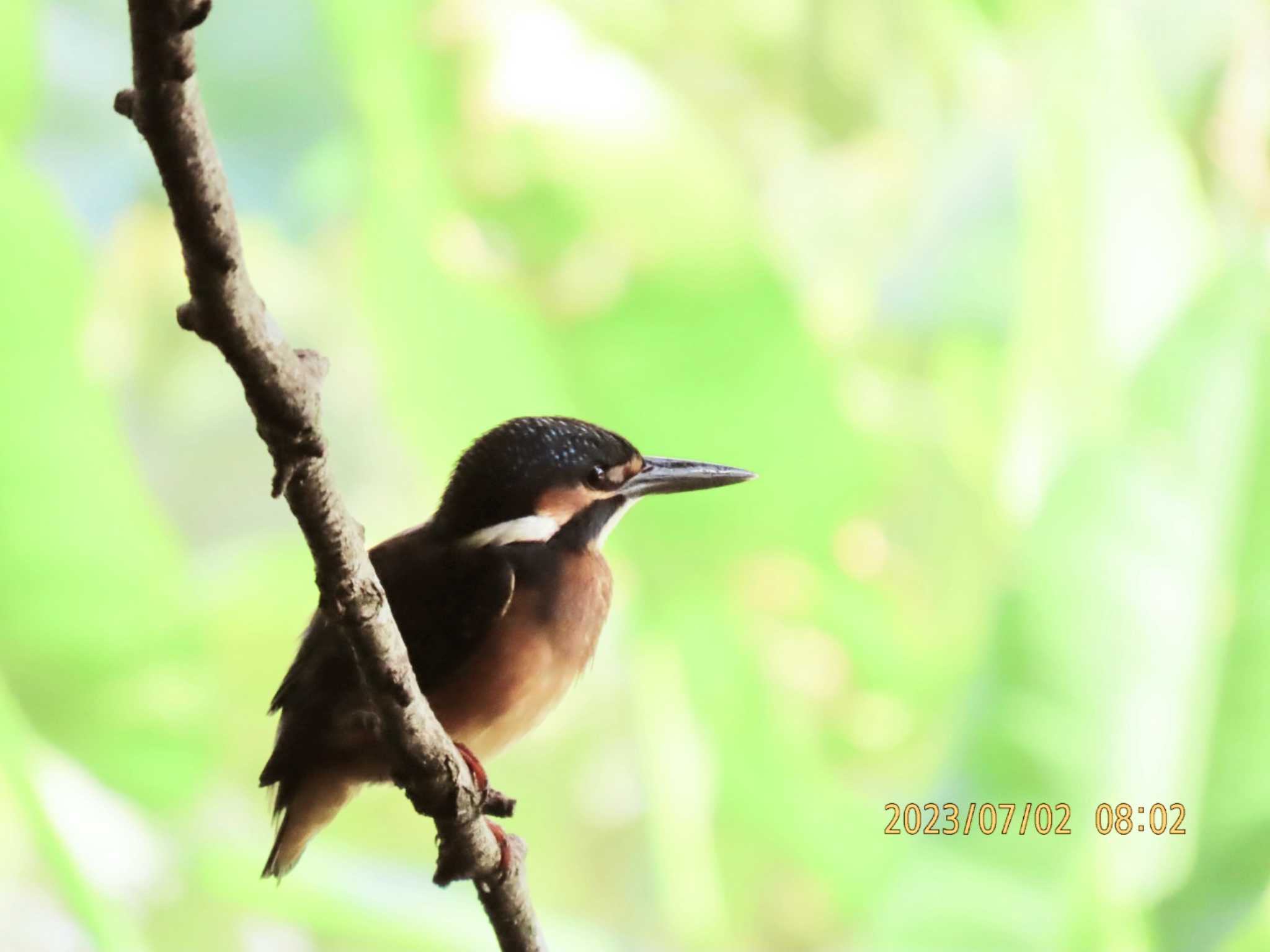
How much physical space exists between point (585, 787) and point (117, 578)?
0.61 metres

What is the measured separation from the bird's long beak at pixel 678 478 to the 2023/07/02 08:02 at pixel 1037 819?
587 millimetres

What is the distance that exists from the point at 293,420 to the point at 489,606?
1.07 feet

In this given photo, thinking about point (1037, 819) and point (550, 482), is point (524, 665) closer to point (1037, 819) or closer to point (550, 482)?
point (550, 482)

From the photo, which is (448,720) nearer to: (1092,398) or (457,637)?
(457,637)

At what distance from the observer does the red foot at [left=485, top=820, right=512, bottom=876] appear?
2.52ft

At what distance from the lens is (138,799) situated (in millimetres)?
1465

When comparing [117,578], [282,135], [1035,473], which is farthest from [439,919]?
[282,135]

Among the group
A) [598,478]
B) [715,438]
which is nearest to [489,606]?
[598,478]

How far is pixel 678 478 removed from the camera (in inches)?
35.6

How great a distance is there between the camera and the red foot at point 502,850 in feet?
2.52
